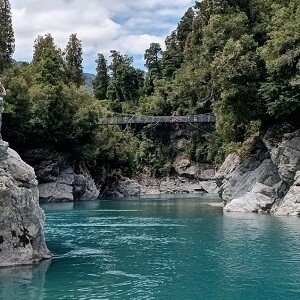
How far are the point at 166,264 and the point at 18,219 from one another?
647 cm

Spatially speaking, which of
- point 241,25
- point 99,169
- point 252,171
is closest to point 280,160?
point 252,171

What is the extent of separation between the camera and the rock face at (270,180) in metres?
44.1

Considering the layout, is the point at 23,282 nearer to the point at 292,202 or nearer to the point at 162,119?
the point at 292,202

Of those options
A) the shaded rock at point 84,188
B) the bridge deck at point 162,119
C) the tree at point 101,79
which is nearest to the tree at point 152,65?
the tree at point 101,79

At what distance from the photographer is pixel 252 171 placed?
171 ft

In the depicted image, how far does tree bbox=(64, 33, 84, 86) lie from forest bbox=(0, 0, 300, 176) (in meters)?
0.20

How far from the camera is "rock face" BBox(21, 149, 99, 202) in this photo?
68312mm

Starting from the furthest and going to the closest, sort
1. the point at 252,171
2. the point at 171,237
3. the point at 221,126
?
1. the point at 221,126
2. the point at 252,171
3. the point at 171,237

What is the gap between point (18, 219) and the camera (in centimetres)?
2098

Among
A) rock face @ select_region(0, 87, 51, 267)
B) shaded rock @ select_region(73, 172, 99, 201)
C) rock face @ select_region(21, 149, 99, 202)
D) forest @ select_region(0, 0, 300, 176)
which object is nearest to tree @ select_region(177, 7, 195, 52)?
forest @ select_region(0, 0, 300, 176)

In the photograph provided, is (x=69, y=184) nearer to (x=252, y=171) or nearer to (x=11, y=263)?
(x=252, y=171)

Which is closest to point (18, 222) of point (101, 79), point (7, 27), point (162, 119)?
point (7, 27)

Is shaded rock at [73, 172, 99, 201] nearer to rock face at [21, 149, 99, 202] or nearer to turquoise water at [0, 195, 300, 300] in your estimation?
rock face at [21, 149, 99, 202]

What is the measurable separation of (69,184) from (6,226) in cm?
5121
